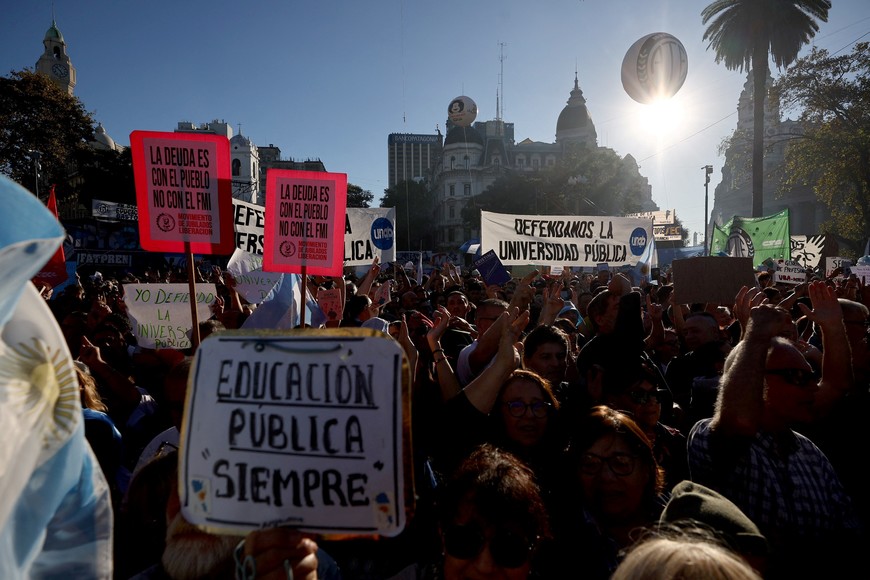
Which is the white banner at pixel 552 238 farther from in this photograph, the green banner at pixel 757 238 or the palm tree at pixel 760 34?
the palm tree at pixel 760 34

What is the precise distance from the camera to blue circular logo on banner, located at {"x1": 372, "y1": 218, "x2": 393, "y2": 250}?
8.93m

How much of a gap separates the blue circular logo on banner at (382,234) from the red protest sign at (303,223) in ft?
14.3

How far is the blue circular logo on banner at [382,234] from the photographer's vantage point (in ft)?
29.3

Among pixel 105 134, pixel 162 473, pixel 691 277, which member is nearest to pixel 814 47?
pixel 691 277

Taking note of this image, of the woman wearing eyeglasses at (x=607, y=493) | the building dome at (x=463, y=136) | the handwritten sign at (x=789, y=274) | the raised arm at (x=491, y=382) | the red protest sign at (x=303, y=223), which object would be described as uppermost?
the building dome at (x=463, y=136)

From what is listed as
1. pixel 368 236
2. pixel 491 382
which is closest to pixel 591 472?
pixel 491 382

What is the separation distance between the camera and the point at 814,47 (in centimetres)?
2508

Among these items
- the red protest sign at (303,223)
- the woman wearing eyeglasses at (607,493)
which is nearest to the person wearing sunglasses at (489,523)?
the woman wearing eyeglasses at (607,493)

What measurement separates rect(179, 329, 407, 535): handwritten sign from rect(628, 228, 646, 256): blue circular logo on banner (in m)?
8.57

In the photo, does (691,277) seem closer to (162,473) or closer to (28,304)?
(162,473)

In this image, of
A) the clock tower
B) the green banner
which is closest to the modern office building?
the clock tower

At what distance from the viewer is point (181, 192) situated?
148 inches

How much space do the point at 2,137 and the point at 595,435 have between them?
31.7m

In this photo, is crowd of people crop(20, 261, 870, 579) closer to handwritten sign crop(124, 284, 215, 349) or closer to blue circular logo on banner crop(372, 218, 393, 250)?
handwritten sign crop(124, 284, 215, 349)
